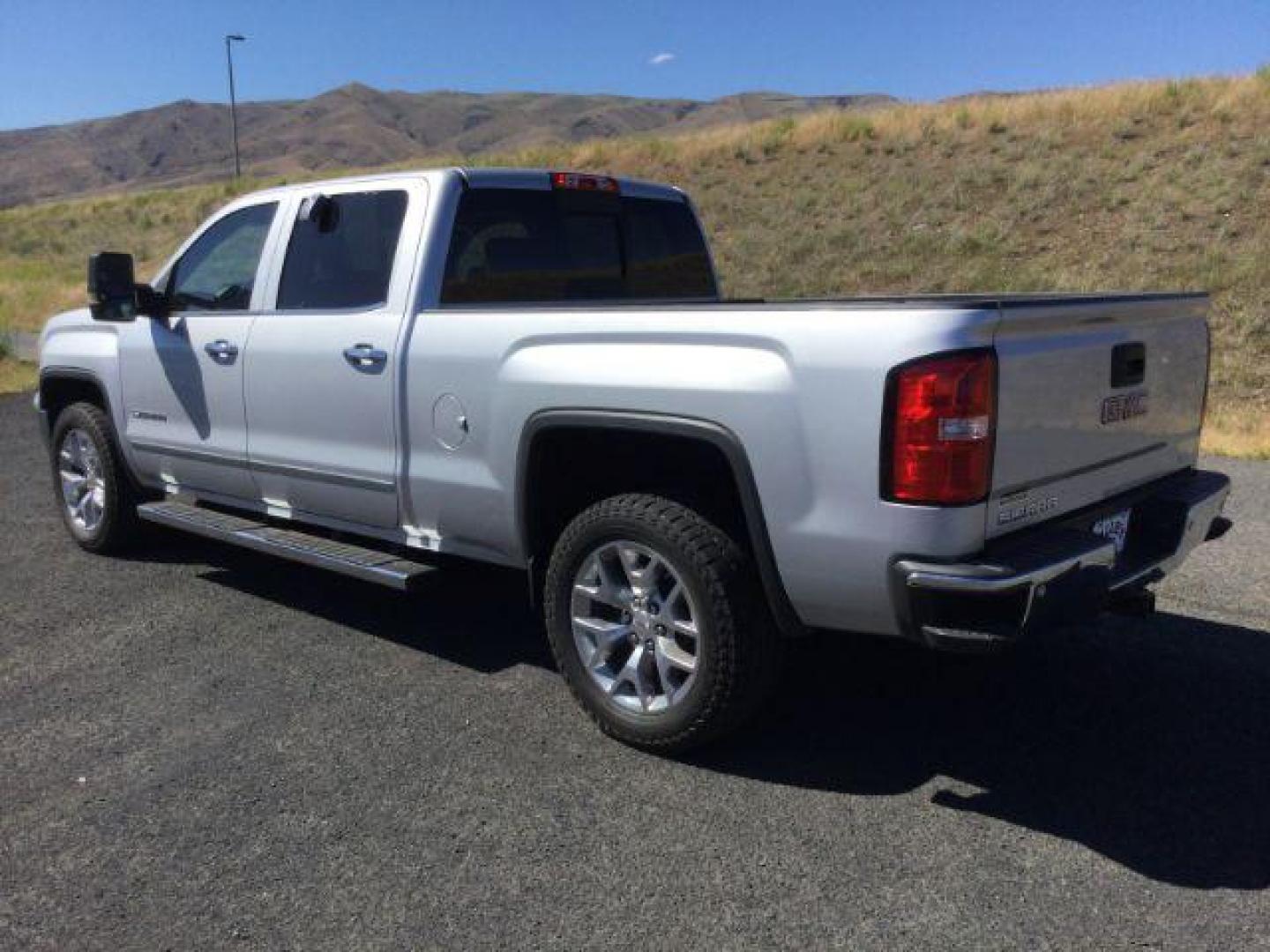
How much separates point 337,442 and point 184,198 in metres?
48.9

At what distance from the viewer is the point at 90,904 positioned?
3.04 m

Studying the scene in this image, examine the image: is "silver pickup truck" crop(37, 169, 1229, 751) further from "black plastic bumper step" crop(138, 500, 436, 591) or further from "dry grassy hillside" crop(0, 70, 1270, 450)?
"dry grassy hillside" crop(0, 70, 1270, 450)

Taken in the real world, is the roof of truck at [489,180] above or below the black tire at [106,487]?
above

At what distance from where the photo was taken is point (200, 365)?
5.37m

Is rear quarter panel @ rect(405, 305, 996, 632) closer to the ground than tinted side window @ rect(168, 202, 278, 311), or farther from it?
closer to the ground

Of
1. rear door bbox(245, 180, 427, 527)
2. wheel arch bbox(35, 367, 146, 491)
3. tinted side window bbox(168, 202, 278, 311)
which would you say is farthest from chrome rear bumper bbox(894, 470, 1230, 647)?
wheel arch bbox(35, 367, 146, 491)

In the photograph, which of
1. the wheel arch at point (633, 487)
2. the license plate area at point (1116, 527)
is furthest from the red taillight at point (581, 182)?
the license plate area at point (1116, 527)

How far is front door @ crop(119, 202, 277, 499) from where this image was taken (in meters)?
5.23

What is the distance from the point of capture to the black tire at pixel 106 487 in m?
6.14

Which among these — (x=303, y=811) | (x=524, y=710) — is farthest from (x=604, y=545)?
(x=303, y=811)

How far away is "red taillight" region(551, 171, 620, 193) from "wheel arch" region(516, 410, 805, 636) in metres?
1.54

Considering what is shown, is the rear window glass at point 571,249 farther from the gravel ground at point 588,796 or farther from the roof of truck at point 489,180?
the gravel ground at point 588,796

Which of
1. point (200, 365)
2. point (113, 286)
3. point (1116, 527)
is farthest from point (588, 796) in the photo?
point (113, 286)

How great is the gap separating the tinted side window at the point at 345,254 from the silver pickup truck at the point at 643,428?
0.5 inches
